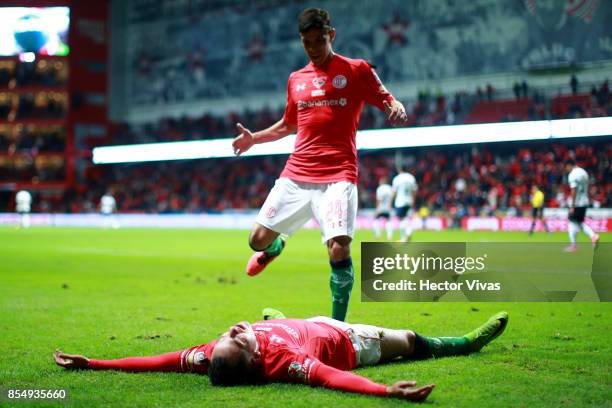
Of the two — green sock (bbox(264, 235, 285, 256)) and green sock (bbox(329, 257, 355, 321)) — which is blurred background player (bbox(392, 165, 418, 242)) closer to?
green sock (bbox(264, 235, 285, 256))

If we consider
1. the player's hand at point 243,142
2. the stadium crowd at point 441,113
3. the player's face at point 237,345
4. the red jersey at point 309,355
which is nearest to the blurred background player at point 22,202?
the stadium crowd at point 441,113

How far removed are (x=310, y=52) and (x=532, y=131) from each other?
26.2 m

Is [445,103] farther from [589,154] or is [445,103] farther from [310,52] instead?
[310,52]

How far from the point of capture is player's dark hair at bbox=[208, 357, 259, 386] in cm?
412

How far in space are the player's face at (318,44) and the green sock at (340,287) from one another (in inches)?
67.2

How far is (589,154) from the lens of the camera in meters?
25.7

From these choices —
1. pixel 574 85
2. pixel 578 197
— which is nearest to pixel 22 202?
pixel 574 85

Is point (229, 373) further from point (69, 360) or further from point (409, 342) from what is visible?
point (409, 342)

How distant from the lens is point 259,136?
21.6 feet

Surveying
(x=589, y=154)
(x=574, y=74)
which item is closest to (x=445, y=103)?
(x=574, y=74)

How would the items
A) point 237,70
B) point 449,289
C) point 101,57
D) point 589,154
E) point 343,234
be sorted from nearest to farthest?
point 343,234
point 449,289
point 589,154
point 237,70
point 101,57

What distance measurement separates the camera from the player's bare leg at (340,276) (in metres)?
5.64

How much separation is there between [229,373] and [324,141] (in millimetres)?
2414

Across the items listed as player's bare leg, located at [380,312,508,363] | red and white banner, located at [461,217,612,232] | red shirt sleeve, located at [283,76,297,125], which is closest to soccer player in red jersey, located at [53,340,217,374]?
player's bare leg, located at [380,312,508,363]
